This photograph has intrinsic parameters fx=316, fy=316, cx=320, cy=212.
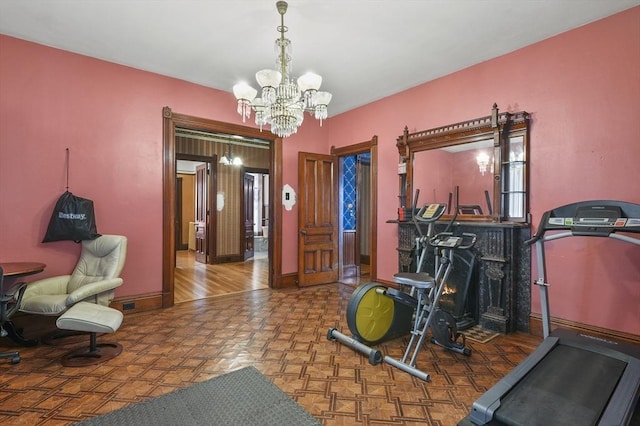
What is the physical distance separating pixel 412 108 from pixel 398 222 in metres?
1.67

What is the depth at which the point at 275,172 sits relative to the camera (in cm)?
530

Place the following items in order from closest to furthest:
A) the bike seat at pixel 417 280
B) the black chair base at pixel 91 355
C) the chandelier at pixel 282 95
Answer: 1. the bike seat at pixel 417 280
2. the black chair base at pixel 91 355
3. the chandelier at pixel 282 95

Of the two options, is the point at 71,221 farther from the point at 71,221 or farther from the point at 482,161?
the point at 482,161

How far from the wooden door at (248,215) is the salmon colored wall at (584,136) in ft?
19.6

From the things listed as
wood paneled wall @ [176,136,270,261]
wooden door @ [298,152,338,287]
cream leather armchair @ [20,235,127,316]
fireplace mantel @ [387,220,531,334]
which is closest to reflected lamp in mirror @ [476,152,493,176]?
fireplace mantel @ [387,220,531,334]

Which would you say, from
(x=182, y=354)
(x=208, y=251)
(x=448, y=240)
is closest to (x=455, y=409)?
(x=448, y=240)

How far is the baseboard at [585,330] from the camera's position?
281 cm

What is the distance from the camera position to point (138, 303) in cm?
402

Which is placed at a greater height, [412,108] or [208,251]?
[412,108]

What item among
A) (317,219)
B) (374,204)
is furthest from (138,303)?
(374,204)

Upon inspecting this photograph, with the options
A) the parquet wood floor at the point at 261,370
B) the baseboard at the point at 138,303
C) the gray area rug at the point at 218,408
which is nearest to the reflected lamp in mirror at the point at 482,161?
the parquet wood floor at the point at 261,370

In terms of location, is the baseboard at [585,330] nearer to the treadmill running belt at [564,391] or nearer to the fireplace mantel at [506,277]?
the fireplace mantel at [506,277]

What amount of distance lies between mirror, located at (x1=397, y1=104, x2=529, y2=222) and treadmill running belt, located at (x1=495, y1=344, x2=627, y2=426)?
5.41 feet

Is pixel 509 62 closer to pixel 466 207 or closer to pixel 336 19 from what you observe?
pixel 466 207
